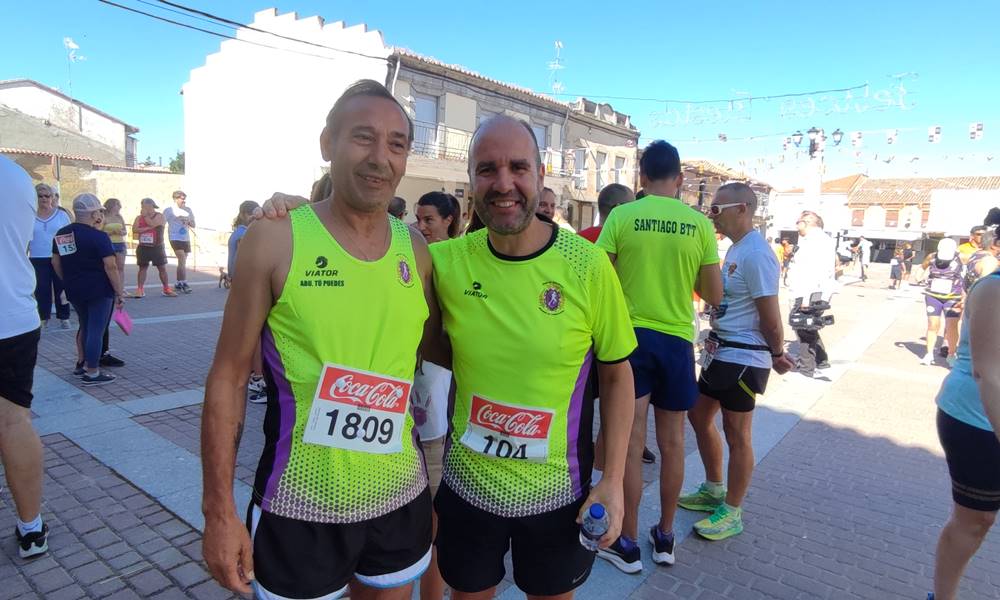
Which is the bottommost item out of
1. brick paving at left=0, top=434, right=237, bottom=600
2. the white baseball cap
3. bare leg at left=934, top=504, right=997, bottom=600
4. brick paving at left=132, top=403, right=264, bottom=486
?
brick paving at left=0, top=434, right=237, bottom=600

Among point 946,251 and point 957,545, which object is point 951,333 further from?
point 957,545

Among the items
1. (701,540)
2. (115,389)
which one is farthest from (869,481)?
(115,389)

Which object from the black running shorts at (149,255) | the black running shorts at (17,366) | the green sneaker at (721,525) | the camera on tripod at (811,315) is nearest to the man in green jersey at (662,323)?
the green sneaker at (721,525)

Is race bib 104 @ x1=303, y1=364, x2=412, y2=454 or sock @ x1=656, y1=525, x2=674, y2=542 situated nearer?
race bib 104 @ x1=303, y1=364, x2=412, y2=454

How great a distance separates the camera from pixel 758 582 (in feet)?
9.99

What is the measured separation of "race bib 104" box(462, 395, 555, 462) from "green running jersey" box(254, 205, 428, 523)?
29 centimetres

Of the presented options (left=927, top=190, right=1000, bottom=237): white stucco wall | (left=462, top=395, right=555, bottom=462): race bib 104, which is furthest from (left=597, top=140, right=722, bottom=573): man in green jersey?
(left=927, top=190, right=1000, bottom=237): white stucco wall

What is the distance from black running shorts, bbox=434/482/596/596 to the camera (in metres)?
1.85

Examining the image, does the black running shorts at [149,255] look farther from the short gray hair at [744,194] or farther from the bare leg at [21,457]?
the short gray hair at [744,194]

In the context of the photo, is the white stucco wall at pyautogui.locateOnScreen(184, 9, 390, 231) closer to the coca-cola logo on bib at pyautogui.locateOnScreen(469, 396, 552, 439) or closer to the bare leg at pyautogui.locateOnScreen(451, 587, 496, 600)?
the coca-cola logo on bib at pyautogui.locateOnScreen(469, 396, 552, 439)

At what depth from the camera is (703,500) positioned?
3.84 metres

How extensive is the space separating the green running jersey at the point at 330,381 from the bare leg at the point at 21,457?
2032 millimetres

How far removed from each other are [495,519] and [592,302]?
774 millimetres

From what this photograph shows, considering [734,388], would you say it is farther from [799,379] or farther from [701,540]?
[799,379]
